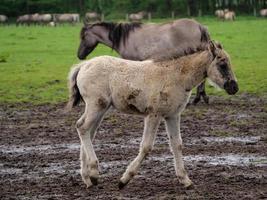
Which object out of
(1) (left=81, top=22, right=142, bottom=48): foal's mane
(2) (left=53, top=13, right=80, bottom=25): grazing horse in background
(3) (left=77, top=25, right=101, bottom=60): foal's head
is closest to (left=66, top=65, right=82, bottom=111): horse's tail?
(1) (left=81, top=22, right=142, bottom=48): foal's mane

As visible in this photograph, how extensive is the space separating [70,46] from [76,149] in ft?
78.7

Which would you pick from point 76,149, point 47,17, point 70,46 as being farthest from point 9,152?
point 47,17

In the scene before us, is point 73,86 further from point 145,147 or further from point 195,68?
point 195,68

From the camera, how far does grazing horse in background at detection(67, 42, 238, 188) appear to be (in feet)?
30.0

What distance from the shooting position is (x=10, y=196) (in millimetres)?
8773

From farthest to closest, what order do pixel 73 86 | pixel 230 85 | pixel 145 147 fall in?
1. pixel 73 86
2. pixel 230 85
3. pixel 145 147

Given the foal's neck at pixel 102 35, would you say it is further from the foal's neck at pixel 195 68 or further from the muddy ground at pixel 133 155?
the foal's neck at pixel 195 68

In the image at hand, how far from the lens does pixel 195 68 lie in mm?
9375

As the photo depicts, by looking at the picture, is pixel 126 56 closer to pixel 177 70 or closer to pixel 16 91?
pixel 16 91

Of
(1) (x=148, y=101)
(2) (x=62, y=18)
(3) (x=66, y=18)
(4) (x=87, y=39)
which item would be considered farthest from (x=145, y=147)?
(2) (x=62, y=18)

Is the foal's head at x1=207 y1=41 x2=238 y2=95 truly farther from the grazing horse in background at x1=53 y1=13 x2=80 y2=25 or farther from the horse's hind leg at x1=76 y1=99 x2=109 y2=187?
the grazing horse in background at x1=53 y1=13 x2=80 y2=25

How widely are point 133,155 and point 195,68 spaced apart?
94.2 inches

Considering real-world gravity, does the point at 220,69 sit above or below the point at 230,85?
above

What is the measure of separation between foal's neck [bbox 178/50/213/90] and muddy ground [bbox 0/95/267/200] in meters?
1.32
